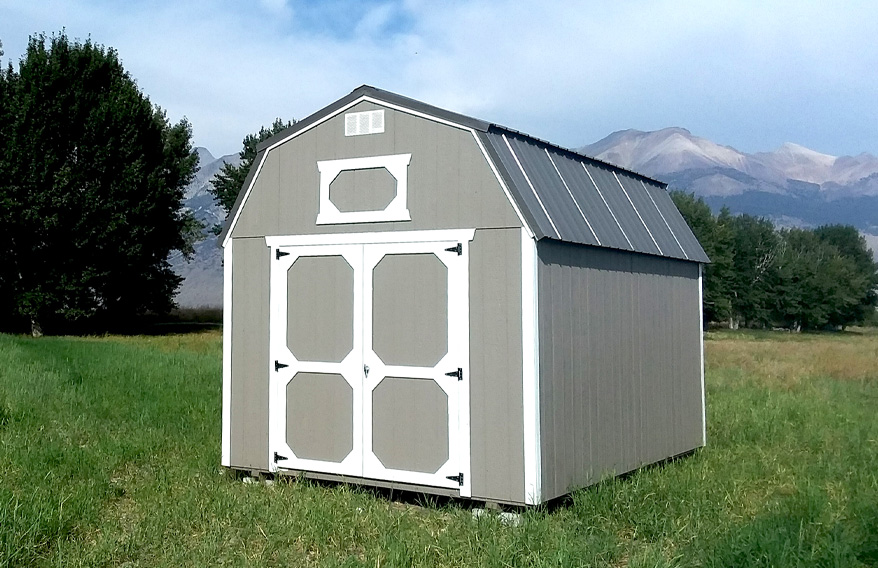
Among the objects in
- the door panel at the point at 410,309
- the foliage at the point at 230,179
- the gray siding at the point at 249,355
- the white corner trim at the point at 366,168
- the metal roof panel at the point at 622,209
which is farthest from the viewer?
the foliage at the point at 230,179

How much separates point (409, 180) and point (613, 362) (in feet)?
8.37

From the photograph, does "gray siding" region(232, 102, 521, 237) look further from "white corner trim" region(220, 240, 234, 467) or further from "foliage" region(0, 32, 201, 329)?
"foliage" region(0, 32, 201, 329)

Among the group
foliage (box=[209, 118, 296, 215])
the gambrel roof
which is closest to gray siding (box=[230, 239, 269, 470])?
the gambrel roof

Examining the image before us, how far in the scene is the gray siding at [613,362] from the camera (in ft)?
23.3

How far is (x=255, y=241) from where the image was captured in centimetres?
842

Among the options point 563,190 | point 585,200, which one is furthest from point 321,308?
point 585,200

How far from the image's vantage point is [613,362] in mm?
8094

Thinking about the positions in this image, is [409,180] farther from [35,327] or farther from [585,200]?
[35,327]

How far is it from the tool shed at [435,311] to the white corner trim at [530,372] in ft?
0.04

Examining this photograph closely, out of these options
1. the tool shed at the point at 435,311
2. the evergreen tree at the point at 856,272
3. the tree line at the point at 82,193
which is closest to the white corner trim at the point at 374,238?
the tool shed at the point at 435,311

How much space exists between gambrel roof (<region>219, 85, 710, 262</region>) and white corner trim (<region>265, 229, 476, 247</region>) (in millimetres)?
577

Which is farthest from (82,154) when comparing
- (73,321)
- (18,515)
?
(18,515)

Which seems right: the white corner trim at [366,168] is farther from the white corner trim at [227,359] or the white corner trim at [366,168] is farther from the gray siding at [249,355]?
the white corner trim at [227,359]

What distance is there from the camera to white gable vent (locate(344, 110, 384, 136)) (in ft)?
25.6
